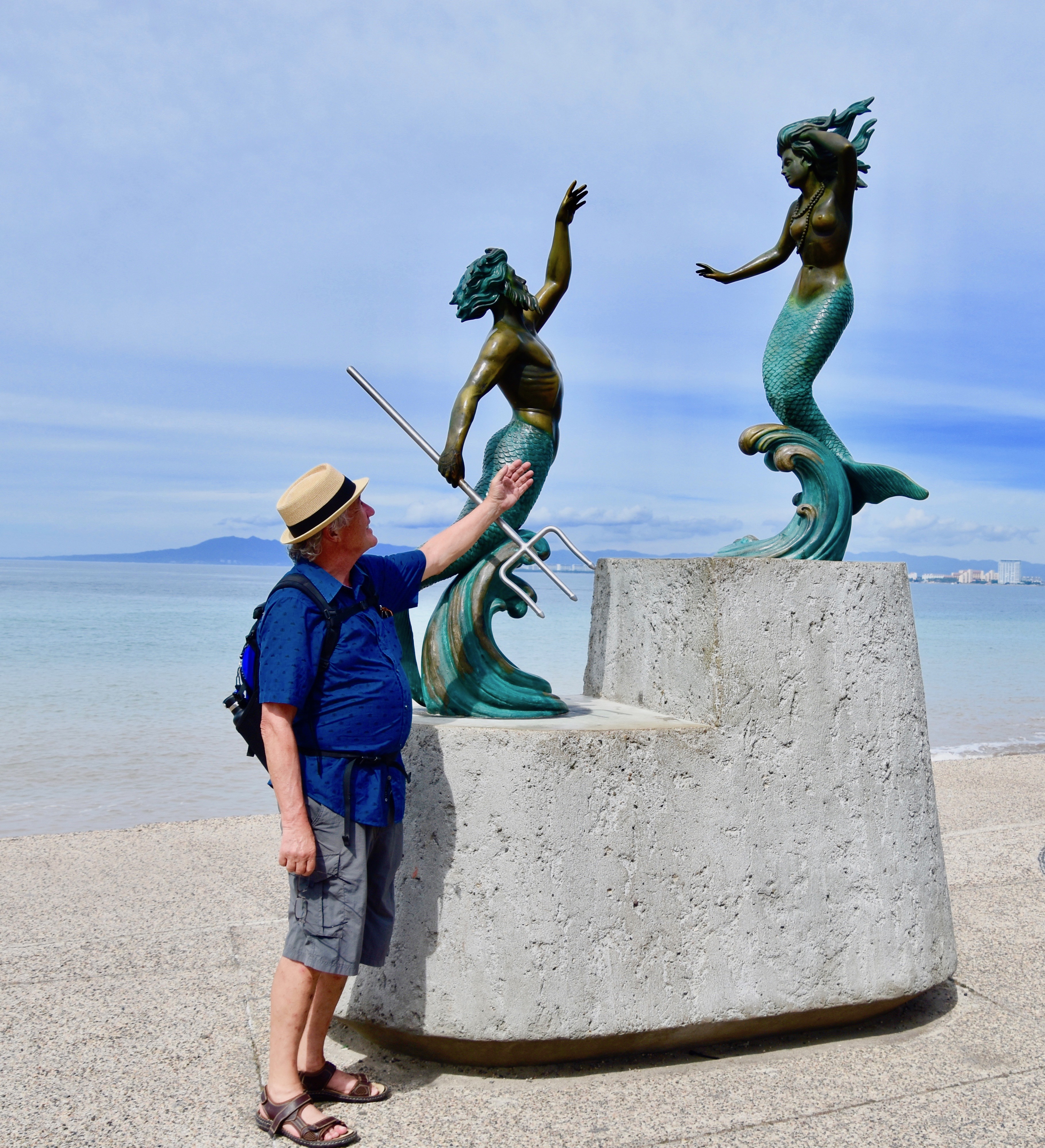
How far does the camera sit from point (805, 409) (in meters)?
3.87

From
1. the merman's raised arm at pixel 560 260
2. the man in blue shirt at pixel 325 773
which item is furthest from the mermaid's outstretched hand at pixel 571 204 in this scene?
the man in blue shirt at pixel 325 773

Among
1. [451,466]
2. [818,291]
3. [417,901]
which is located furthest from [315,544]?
[818,291]

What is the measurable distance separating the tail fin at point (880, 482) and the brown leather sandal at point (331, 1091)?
271 centimetres

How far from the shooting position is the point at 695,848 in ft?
10.1

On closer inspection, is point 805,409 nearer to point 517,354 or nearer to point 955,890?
point 517,354

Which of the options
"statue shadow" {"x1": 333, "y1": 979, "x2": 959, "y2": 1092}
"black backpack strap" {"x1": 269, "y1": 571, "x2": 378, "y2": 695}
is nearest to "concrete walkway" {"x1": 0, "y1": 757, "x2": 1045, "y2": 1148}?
"statue shadow" {"x1": 333, "y1": 979, "x2": 959, "y2": 1092}

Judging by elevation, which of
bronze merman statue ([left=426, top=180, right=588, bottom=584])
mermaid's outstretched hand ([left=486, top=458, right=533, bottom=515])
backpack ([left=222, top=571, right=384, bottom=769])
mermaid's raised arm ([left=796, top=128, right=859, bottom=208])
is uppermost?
mermaid's raised arm ([left=796, top=128, right=859, bottom=208])

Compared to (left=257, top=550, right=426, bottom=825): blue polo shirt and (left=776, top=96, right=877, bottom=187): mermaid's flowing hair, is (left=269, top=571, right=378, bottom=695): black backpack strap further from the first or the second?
(left=776, top=96, right=877, bottom=187): mermaid's flowing hair

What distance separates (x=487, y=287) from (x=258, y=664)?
1755 mm

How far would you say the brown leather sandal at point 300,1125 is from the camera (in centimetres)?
256

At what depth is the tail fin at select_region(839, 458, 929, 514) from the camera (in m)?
3.88

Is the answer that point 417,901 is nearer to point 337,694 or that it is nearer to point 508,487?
point 337,694

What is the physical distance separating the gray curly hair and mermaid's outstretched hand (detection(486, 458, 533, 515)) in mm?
521

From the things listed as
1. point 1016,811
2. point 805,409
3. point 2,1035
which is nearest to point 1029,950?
point 805,409
